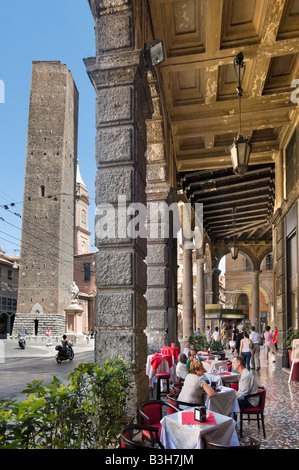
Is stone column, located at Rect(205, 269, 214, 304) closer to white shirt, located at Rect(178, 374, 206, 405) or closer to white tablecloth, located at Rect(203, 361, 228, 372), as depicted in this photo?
white tablecloth, located at Rect(203, 361, 228, 372)

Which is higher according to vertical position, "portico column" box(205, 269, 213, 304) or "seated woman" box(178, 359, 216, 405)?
"portico column" box(205, 269, 213, 304)

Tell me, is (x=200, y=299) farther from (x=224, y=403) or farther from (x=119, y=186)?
(x=119, y=186)

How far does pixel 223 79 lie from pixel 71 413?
256 inches

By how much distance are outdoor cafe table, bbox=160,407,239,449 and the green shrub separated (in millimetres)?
403

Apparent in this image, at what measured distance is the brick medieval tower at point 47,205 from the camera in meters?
39.8

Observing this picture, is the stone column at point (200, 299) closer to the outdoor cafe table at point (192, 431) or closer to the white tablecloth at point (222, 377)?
the white tablecloth at point (222, 377)

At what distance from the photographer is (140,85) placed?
4473 mm

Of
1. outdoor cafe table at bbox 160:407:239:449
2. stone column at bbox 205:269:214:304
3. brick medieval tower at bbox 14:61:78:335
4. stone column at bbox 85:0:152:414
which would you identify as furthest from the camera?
brick medieval tower at bbox 14:61:78:335

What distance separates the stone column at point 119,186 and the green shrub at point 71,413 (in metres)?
0.30

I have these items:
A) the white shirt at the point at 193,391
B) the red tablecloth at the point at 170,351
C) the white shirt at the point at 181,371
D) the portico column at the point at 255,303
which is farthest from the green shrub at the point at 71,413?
the portico column at the point at 255,303

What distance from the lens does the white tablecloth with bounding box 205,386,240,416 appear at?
14.5ft

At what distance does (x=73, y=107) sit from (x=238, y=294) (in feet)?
91.4

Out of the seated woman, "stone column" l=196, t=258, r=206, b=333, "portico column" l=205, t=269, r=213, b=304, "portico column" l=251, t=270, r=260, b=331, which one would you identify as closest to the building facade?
"portico column" l=251, t=270, r=260, b=331

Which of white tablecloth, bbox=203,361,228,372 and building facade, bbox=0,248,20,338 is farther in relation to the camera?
building facade, bbox=0,248,20,338
